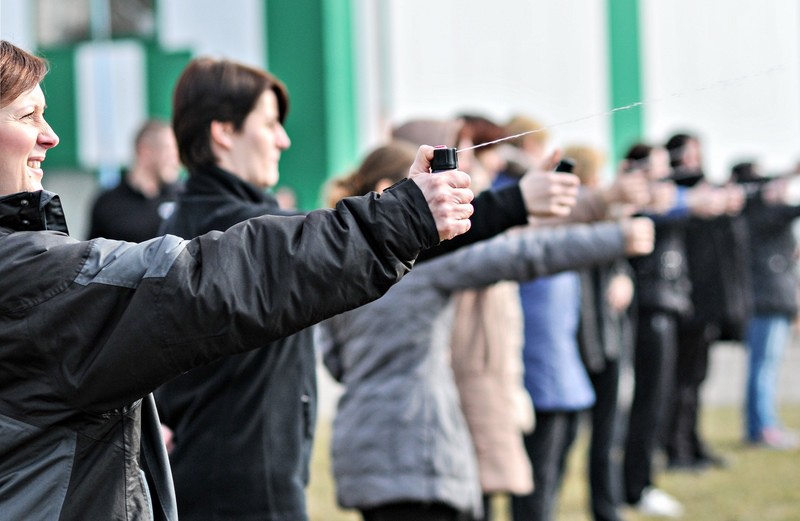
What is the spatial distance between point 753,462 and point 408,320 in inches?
202

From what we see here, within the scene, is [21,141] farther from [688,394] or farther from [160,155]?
[688,394]

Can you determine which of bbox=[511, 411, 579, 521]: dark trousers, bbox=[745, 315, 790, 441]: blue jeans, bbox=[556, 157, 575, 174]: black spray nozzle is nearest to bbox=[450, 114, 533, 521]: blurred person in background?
bbox=[511, 411, 579, 521]: dark trousers

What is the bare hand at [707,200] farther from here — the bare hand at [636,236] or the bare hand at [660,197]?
the bare hand at [636,236]

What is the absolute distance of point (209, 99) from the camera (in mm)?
3410

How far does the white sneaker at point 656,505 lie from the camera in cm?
695

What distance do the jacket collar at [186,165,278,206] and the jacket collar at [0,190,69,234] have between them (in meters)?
1.15

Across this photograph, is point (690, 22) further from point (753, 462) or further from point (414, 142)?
point (414, 142)

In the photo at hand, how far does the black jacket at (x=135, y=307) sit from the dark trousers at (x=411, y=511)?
1.93 m

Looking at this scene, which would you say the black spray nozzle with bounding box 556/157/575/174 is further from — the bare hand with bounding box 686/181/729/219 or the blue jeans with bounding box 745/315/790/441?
the blue jeans with bounding box 745/315/790/441

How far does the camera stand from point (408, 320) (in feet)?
13.2

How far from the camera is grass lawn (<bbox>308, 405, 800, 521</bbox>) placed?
687 cm

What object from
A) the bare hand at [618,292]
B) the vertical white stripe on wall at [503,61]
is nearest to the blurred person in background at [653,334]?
the bare hand at [618,292]

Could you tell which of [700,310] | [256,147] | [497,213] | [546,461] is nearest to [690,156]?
[700,310]

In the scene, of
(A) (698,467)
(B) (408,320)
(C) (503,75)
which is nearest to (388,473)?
(B) (408,320)
